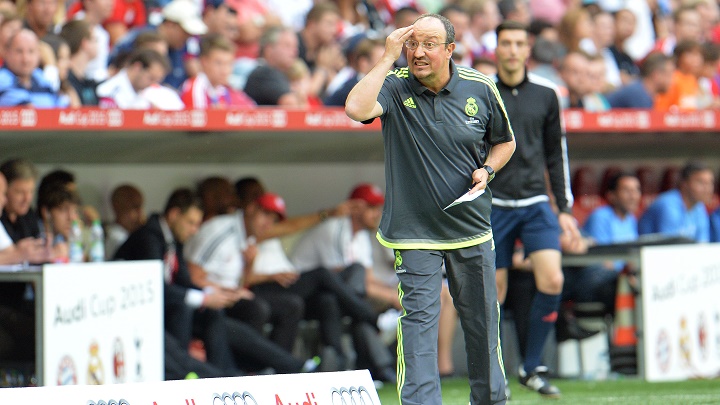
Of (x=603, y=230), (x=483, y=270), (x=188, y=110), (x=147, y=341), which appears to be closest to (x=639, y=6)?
(x=603, y=230)

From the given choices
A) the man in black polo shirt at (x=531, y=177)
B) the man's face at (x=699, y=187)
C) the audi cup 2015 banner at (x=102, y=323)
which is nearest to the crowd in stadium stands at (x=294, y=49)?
the man's face at (x=699, y=187)

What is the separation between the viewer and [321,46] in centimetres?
1217

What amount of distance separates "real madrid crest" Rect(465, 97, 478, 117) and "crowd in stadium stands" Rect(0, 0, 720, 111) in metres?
4.14

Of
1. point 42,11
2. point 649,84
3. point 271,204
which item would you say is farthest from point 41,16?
point 649,84

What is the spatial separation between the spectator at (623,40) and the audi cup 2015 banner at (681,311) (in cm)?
395

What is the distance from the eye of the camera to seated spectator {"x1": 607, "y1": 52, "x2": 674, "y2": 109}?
1180cm

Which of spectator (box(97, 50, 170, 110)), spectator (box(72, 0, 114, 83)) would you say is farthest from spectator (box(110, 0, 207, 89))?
spectator (box(97, 50, 170, 110))

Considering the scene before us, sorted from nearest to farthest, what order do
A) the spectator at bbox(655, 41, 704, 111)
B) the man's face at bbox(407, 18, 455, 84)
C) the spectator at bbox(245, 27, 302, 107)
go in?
1. the man's face at bbox(407, 18, 455, 84)
2. the spectator at bbox(245, 27, 302, 107)
3. the spectator at bbox(655, 41, 704, 111)

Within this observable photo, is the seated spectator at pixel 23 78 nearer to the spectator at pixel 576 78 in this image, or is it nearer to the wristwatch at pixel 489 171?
the wristwatch at pixel 489 171

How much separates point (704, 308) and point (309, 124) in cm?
370

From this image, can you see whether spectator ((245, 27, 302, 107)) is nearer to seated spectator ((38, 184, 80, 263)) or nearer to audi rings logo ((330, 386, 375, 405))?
seated spectator ((38, 184, 80, 263))

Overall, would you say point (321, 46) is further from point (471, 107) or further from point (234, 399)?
point (234, 399)

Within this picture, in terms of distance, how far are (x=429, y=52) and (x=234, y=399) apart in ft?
6.05

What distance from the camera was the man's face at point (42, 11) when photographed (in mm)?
10398
